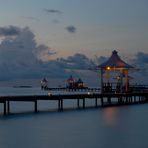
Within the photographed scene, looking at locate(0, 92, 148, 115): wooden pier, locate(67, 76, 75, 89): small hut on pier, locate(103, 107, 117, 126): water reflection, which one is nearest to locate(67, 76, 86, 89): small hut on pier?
locate(67, 76, 75, 89): small hut on pier

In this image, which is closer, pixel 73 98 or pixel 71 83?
pixel 73 98

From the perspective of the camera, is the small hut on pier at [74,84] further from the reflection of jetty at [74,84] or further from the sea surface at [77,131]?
the sea surface at [77,131]

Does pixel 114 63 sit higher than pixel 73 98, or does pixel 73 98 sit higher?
pixel 114 63

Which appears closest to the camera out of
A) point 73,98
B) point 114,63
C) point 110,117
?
point 110,117

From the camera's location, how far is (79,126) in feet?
124

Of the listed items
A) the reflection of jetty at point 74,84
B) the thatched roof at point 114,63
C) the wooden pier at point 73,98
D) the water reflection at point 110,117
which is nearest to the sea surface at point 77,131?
the water reflection at point 110,117

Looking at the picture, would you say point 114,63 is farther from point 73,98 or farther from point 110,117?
point 110,117

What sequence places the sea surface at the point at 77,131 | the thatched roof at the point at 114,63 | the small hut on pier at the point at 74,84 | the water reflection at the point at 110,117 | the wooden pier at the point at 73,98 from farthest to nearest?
the small hut on pier at the point at 74,84, the thatched roof at the point at 114,63, the wooden pier at the point at 73,98, the water reflection at the point at 110,117, the sea surface at the point at 77,131

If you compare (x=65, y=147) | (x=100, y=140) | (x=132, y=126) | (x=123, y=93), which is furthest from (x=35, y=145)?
(x=123, y=93)

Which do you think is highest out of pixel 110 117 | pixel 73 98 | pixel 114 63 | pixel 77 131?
pixel 114 63

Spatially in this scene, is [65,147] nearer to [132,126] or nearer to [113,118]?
[132,126]

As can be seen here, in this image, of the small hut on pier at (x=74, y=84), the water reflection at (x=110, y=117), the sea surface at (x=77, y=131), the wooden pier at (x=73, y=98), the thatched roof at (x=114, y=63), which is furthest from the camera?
the small hut on pier at (x=74, y=84)

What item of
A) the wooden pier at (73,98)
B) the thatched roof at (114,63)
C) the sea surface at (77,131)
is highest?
the thatched roof at (114,63)

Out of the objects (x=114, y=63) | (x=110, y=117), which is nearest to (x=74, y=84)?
(x=114, y=63)
